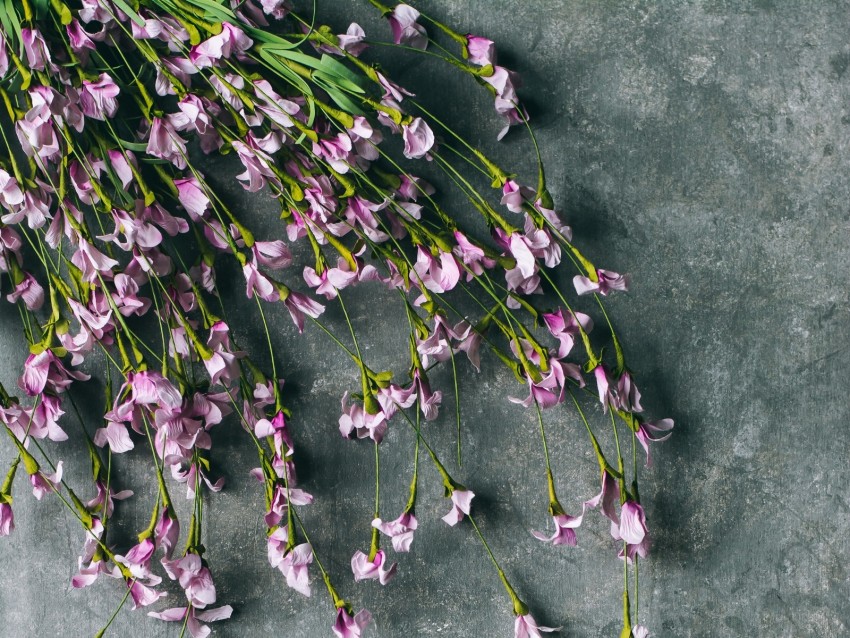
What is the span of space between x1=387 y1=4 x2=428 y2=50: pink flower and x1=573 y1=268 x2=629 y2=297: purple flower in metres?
0.34

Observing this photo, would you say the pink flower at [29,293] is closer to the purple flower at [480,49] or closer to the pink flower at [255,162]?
the pink flower at [255,162]

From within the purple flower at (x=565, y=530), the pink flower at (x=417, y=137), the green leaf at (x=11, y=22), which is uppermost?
the pink flower at (x=417, y=137)

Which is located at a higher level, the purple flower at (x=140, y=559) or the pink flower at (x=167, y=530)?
the pink flower at (x=167, y=530)

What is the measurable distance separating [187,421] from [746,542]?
682 mm

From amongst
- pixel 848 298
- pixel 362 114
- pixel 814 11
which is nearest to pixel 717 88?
pixel 814 11

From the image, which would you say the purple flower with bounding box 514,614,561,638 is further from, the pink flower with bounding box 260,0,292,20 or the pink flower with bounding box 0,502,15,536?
the pink flower with bounding box 260,0,292,20

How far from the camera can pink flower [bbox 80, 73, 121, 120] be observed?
0.81m

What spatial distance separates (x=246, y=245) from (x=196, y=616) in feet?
1.52

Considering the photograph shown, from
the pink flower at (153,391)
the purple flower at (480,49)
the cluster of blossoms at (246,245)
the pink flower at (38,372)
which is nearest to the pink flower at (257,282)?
the cluster of blossoms at (246,245)

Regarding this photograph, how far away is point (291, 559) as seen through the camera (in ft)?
2.89

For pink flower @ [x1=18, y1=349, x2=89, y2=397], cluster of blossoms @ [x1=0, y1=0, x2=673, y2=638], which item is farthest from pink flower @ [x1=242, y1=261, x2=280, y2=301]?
pink flower @ [x1=18, y1=349, x2=89, y2=397]

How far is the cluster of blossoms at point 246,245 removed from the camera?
817 millimetres

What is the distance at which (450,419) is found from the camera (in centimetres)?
97

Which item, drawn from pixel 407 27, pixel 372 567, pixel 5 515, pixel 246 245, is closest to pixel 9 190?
pixel 246 245
